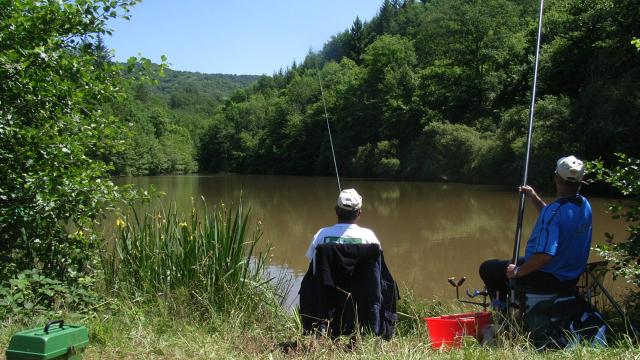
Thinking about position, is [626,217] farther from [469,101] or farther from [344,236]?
[469,101]

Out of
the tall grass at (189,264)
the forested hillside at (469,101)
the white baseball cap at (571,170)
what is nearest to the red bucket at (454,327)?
the white baseball cap at (571,170)

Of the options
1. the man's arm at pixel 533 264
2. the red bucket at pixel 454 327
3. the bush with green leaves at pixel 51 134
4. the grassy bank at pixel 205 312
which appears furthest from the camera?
the bush with green leaves at pixel 51 134

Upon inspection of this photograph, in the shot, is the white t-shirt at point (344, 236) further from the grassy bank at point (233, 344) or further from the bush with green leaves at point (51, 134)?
the bush with green leaves at point (51, 134)

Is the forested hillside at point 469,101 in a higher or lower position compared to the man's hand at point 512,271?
higher

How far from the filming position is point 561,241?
306 cm

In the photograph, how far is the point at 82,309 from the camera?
395 centimetres

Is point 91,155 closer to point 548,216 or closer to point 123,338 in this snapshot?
point 123,338

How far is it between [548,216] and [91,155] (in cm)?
320

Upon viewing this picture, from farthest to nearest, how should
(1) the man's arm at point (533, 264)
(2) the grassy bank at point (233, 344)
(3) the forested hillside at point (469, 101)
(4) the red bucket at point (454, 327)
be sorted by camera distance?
(3) the forested hillside at point (469, 101)
(4) the red bucket at point (454, 327)
(1) the man's arm at point (533, 264)
(2) the grassy bank at point (233, 344)

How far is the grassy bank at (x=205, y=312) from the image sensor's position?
2879 millimetres

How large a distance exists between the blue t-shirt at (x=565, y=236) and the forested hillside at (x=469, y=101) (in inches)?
198

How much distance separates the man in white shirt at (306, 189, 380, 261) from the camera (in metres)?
3.08

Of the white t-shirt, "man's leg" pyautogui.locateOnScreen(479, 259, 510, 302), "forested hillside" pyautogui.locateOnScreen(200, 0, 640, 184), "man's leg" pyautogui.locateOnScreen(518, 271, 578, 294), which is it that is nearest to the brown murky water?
"man's leg" pyautogui.locateOnScreen(479, 259, 510, 302)

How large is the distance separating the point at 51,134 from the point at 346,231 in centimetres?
206
